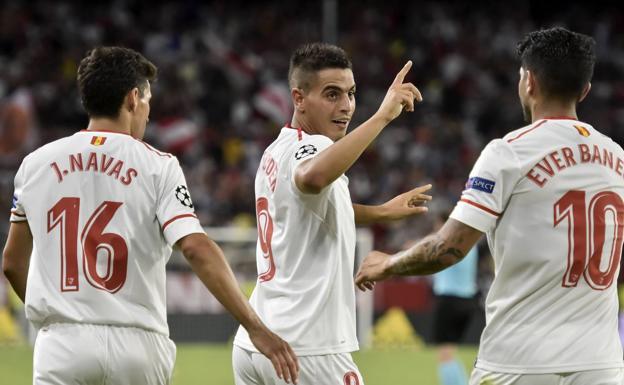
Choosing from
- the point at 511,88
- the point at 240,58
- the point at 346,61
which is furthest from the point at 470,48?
the point at 346,61

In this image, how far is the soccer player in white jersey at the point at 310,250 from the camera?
4.79 m

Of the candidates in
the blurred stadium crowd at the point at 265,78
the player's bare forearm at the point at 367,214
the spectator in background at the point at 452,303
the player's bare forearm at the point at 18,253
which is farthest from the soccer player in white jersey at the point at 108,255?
the blurred stadium crowd at the point at 265,78

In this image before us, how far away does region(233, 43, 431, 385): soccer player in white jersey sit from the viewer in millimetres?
4789

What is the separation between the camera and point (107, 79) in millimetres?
4863

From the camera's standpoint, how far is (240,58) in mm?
23734

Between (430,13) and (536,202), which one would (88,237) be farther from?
(430,13)

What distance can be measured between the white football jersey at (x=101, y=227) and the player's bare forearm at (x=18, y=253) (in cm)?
17

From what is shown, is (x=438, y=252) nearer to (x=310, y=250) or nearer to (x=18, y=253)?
(x=310, y=250)

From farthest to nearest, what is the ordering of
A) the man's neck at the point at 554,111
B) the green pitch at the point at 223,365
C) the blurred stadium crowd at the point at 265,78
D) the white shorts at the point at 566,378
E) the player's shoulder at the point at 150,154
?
1. the blurred stadium crowd at the point at 265,78
2. the green pitch at the point at 223,365
3. the player's shoulder at the point at 150,154
4. the man's neck at the point at 554,111
5. the white shorts at the point at 566,378

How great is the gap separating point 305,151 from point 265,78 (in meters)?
18.7

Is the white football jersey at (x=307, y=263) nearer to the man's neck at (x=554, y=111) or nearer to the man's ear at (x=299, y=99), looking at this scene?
the man's ear at (x=299, y=99)

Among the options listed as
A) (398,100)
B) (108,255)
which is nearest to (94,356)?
(108,255)

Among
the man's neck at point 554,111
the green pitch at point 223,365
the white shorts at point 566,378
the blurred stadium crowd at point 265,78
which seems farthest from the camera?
the blurred stadium crowd at point 265,78

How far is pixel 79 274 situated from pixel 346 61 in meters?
1.61
